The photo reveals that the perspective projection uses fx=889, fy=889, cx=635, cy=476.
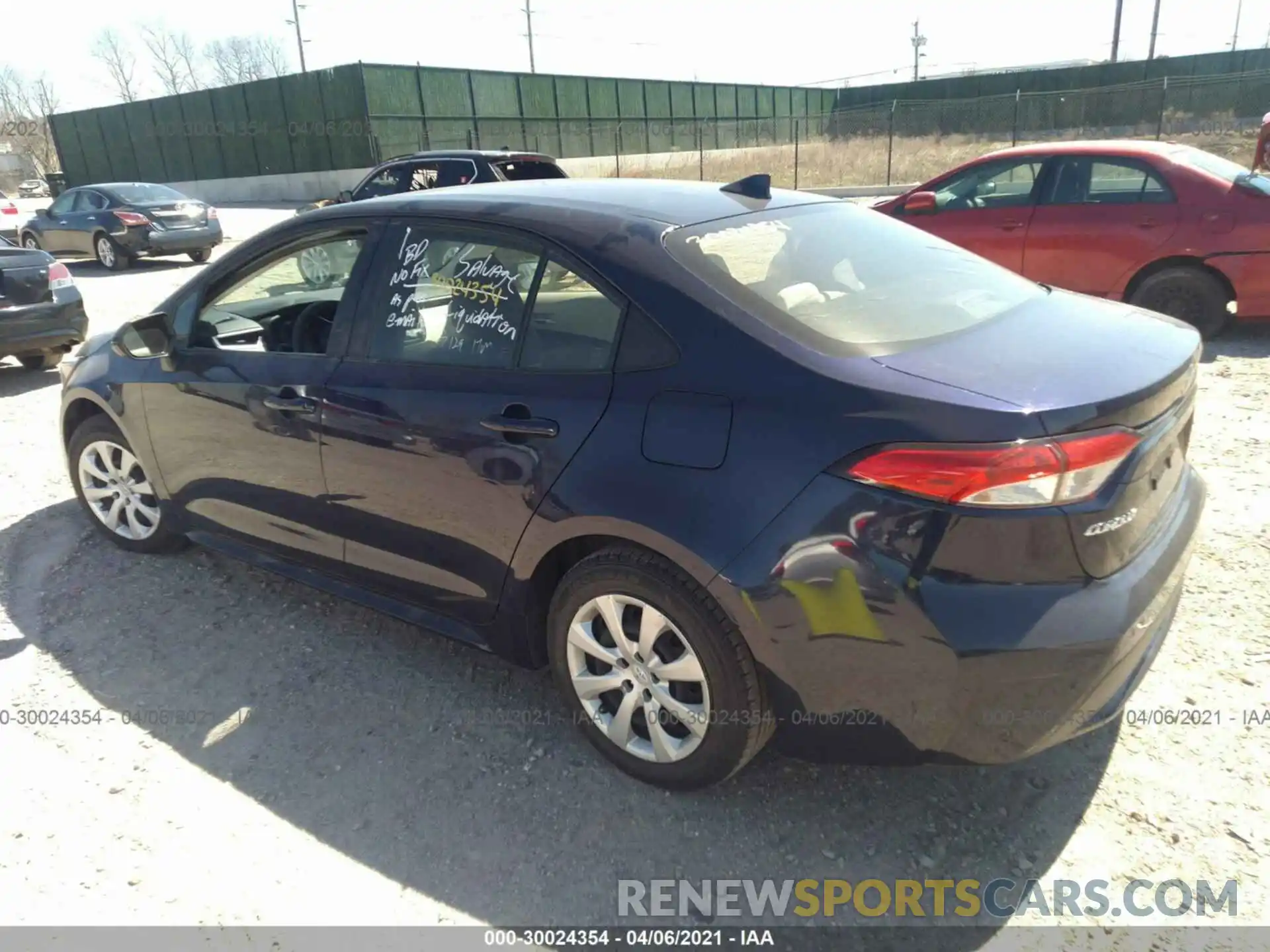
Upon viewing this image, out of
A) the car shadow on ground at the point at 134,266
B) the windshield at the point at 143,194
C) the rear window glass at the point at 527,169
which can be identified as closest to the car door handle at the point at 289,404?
the rear window glass at the point at 527,169

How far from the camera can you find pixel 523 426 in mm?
2600

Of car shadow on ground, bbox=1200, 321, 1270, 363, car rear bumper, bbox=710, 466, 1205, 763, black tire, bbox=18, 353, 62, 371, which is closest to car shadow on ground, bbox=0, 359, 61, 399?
black tire, bbox=18, 353, 62, 371

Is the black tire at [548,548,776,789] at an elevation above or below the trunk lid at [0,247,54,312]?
below

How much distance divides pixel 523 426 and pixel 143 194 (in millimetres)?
16190

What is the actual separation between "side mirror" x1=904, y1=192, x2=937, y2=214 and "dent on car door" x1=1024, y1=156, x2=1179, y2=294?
0.85 m

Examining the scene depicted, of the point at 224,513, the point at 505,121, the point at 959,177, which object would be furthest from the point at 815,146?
the point at 224,513

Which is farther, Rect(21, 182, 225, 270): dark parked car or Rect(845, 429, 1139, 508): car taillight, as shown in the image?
Rect(21, 182, 225, 270): dark parked car

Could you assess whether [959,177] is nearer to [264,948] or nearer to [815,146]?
[264,948]

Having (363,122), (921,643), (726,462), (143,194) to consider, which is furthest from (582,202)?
(363,122)

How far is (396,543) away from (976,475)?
1.91 metres

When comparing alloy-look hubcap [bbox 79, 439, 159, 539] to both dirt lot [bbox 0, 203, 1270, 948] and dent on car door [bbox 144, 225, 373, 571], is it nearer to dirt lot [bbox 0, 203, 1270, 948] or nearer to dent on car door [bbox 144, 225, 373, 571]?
dent on car door [bbox 144, 225, 373, 571]

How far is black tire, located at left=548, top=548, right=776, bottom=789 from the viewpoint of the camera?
232 cm

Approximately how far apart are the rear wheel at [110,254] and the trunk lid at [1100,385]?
1633 centimetres

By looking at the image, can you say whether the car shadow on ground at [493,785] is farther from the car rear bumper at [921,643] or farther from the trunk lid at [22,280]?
the trunk lid at [22,280]
